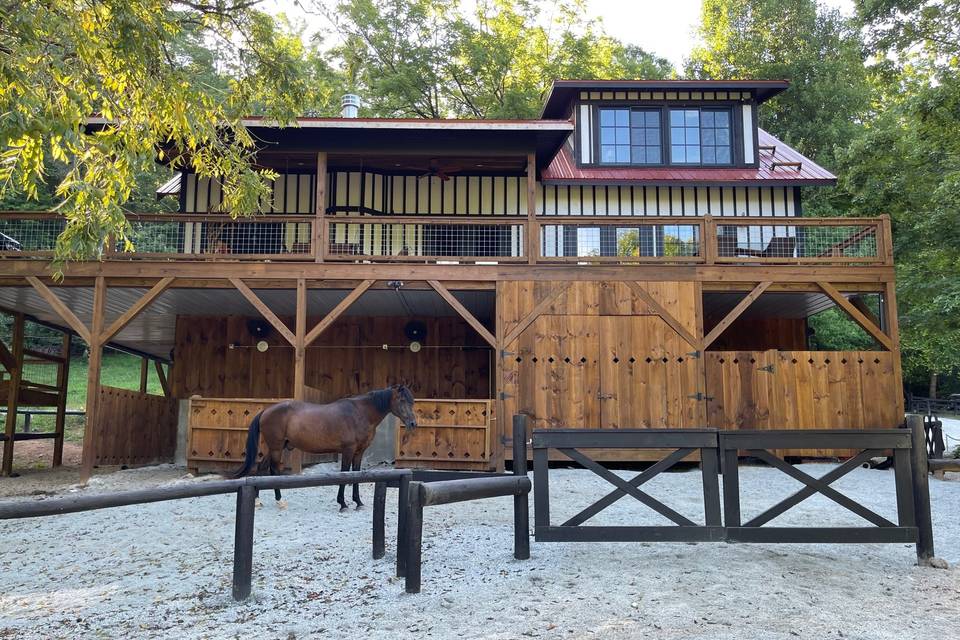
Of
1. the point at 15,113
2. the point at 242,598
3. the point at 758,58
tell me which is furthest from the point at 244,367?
the point at 758,58

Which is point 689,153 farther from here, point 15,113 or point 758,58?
point 758,58

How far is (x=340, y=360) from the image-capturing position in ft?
54.7

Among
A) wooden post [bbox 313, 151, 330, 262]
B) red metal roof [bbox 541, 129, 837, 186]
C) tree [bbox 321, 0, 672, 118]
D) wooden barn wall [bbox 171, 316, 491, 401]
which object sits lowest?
wooden barn wall [bbox 171, 316, 491, 401]

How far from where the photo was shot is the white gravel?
181 inches

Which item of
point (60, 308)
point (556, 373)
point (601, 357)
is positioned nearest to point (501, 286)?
point (556, 373)

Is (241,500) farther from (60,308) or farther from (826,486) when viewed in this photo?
(60,308)

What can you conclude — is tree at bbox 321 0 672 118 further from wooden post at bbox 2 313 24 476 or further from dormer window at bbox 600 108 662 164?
wooden post at bbox 2 313 24 476

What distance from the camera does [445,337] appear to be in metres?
16.8

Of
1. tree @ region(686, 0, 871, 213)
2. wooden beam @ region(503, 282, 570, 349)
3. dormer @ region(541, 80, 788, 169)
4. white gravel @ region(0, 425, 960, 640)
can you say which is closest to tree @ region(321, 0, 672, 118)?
tree @ region(686, 0, 871, 213)

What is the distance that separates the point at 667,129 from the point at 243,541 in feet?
47.4

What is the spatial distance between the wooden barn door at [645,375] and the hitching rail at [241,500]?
23.3 ft

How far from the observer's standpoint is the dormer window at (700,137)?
1678 centimetres

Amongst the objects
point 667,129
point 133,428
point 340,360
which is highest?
point 667,129

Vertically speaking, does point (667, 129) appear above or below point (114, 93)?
above
